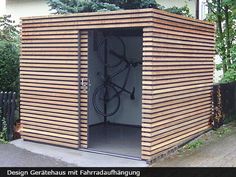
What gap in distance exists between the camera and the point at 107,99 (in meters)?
10.8

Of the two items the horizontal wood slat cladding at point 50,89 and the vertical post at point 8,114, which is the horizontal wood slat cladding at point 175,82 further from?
the vertical post at point 8,114

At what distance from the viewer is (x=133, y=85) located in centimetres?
1077

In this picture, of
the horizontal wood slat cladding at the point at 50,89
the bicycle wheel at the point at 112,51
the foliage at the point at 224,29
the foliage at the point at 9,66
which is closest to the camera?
the horizontal wood slat cladding at the point at 50,89

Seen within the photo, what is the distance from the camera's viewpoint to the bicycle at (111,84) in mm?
10641

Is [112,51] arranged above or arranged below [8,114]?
above

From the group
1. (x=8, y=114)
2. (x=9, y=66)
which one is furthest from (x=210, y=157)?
(x=9, y=66)

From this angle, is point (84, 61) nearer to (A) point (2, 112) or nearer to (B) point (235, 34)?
(A) point (2, 112)

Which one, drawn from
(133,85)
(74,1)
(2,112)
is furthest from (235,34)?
(2,112)

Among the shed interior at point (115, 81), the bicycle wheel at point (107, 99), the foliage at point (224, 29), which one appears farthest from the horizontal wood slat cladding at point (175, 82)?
the foliage at point (224, 29)

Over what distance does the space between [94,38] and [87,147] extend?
3173mm

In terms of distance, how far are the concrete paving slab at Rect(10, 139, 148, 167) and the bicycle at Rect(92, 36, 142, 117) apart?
249 centimetres

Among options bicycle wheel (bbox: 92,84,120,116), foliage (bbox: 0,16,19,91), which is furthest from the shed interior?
foliage (bbox: 0,16,19,91)

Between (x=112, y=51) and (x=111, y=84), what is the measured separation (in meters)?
0.84

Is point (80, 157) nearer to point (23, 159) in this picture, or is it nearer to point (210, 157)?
point (23, 159)
